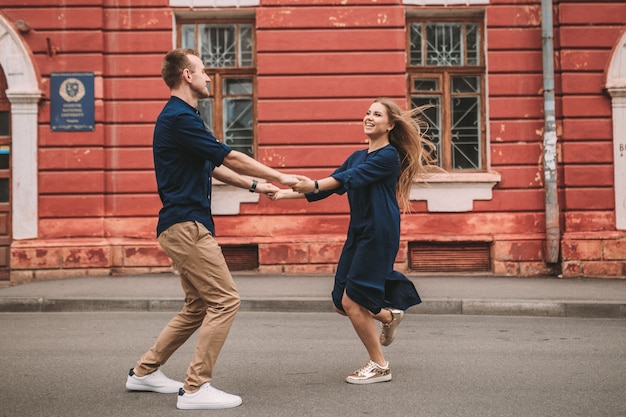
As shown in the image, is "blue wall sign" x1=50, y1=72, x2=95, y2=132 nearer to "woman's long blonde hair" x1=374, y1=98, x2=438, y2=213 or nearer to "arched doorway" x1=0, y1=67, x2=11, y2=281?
"arched doorway" x1=0, y1=67, x2=11, y2=281

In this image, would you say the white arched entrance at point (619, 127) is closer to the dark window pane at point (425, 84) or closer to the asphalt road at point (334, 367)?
the dark window pane at point (425, 84)

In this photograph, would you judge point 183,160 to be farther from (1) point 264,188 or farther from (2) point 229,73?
(2) point 229,73

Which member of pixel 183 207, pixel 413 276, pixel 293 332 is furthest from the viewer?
pixel 413 276

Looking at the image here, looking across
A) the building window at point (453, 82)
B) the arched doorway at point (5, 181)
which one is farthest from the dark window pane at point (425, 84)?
the arched doorway at point (5, 181)

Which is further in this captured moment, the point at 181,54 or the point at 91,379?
the point at 91,379

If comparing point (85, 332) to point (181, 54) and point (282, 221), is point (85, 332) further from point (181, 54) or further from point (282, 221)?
point (282, 221)

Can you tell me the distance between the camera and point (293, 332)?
7.18 metres

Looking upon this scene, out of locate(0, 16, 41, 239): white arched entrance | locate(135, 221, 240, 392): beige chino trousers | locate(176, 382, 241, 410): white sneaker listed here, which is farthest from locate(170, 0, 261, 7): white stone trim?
locate(176, 382, 241, 410): white sneaker

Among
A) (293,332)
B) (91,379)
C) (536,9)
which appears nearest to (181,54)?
(91,379)

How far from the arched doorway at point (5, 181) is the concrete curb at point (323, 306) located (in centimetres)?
259

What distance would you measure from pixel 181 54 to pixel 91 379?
7.44 ft

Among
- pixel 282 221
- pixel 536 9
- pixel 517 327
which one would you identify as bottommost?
pixel 517 327

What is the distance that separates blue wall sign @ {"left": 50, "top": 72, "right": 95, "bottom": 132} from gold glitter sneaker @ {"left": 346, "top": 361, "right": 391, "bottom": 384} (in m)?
7.61

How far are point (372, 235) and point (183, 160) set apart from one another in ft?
4.28
